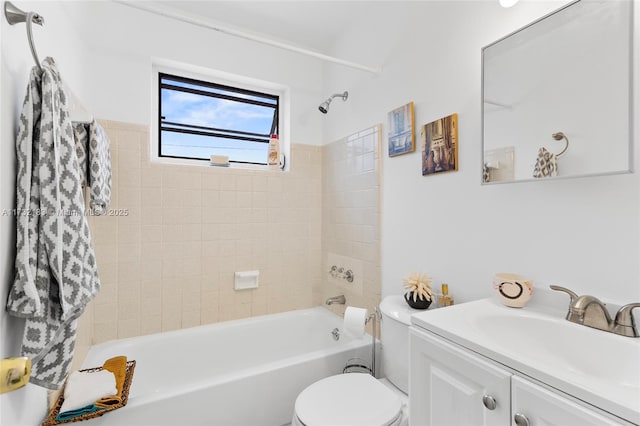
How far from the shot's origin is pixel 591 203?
0.96 metres

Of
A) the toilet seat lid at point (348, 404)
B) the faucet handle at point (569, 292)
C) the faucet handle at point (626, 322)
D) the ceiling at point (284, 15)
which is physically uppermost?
the ceiling at point (284, 15)

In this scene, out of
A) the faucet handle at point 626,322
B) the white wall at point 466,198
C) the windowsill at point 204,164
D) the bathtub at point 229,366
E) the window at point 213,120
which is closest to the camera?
the faucet handle at point 626,322

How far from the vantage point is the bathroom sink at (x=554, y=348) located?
58 centimetres

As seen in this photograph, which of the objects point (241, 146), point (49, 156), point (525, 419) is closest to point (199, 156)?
point (241, 146)

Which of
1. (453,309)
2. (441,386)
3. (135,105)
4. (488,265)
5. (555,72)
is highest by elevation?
(135,105)

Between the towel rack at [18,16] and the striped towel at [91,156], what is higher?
the towel rack at [18,16]

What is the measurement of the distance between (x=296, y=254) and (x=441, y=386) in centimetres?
174

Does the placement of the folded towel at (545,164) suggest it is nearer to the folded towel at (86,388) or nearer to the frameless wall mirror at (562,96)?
the frameless wall mirror at (562,96)

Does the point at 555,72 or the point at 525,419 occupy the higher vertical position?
the point at 555,72

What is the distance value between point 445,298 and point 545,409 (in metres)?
0.78

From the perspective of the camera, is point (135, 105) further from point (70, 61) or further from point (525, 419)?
point (525, 419)

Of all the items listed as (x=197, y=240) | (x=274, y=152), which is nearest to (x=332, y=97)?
(x=274, y=152)

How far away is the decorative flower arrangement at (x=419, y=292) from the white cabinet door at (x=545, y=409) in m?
0.69

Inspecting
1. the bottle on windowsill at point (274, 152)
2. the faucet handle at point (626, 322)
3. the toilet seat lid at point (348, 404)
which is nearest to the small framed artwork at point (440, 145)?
the faucet handle at point (626, 322)
